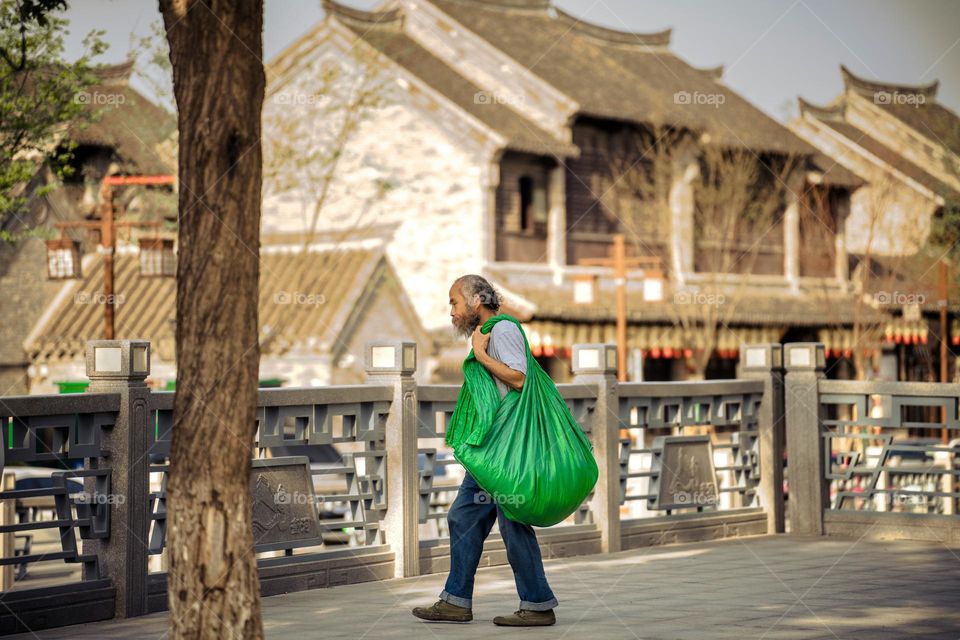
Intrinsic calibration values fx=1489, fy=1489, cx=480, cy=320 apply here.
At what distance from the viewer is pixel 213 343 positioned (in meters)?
5.27

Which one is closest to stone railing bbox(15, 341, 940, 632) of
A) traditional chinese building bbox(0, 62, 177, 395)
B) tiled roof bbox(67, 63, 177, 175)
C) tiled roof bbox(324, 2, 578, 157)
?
tiled roof bbox(324, 2, 578, 157)

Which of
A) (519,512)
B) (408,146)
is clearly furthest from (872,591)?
(408,146)

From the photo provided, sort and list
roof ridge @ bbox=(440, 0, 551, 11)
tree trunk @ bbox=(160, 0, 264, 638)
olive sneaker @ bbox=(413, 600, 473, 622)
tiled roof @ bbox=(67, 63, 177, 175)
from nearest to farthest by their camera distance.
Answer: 1. tree trunk @ bbox=(160, 0, 264, 638)
2. olive sneaker @ bbox=(413, 600, 473, 622)
3. tiled roof @ bbox=(67, 63, 177, 175)
4. roof ridge @ bbox=(440, 0, 551, 11)

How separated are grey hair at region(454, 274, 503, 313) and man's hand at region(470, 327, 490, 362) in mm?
171

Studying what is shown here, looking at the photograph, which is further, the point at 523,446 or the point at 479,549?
the point at 479,549

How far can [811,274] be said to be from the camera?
37344 millimetres

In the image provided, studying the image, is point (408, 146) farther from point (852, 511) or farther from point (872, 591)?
point (872, 591)

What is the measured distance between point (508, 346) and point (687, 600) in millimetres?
1949

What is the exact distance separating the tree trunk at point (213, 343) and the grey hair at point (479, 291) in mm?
2238

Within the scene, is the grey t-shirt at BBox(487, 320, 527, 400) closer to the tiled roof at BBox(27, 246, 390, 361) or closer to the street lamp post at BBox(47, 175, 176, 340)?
the street lamp post at BBox(47, 175, 176, 340)

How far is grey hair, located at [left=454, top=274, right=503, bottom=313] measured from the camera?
24.7 ft

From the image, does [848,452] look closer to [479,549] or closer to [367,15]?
[479,549]

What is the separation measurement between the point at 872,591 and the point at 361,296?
1987 cm

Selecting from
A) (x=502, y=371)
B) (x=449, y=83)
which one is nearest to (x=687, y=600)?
(x=502, y=371)
